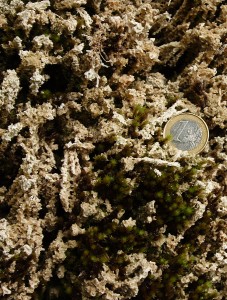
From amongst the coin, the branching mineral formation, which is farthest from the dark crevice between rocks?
the coin

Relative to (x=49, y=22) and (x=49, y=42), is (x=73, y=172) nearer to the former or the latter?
(x=49, y=42)

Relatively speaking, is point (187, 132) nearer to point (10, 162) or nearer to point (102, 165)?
point (102, 165)

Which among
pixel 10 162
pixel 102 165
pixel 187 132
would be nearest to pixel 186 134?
pixel 187 132

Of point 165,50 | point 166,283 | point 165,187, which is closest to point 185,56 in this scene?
point 165,50

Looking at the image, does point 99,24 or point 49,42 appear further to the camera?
point 99,24

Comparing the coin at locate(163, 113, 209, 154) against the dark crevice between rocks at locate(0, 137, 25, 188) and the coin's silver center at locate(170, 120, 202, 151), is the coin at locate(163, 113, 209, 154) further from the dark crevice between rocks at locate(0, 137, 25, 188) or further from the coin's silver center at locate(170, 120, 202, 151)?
the dark crevice between rocks at locate(0, 137, 25, 188)

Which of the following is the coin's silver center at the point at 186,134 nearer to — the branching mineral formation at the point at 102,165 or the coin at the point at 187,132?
the coin at the point at 187,132
